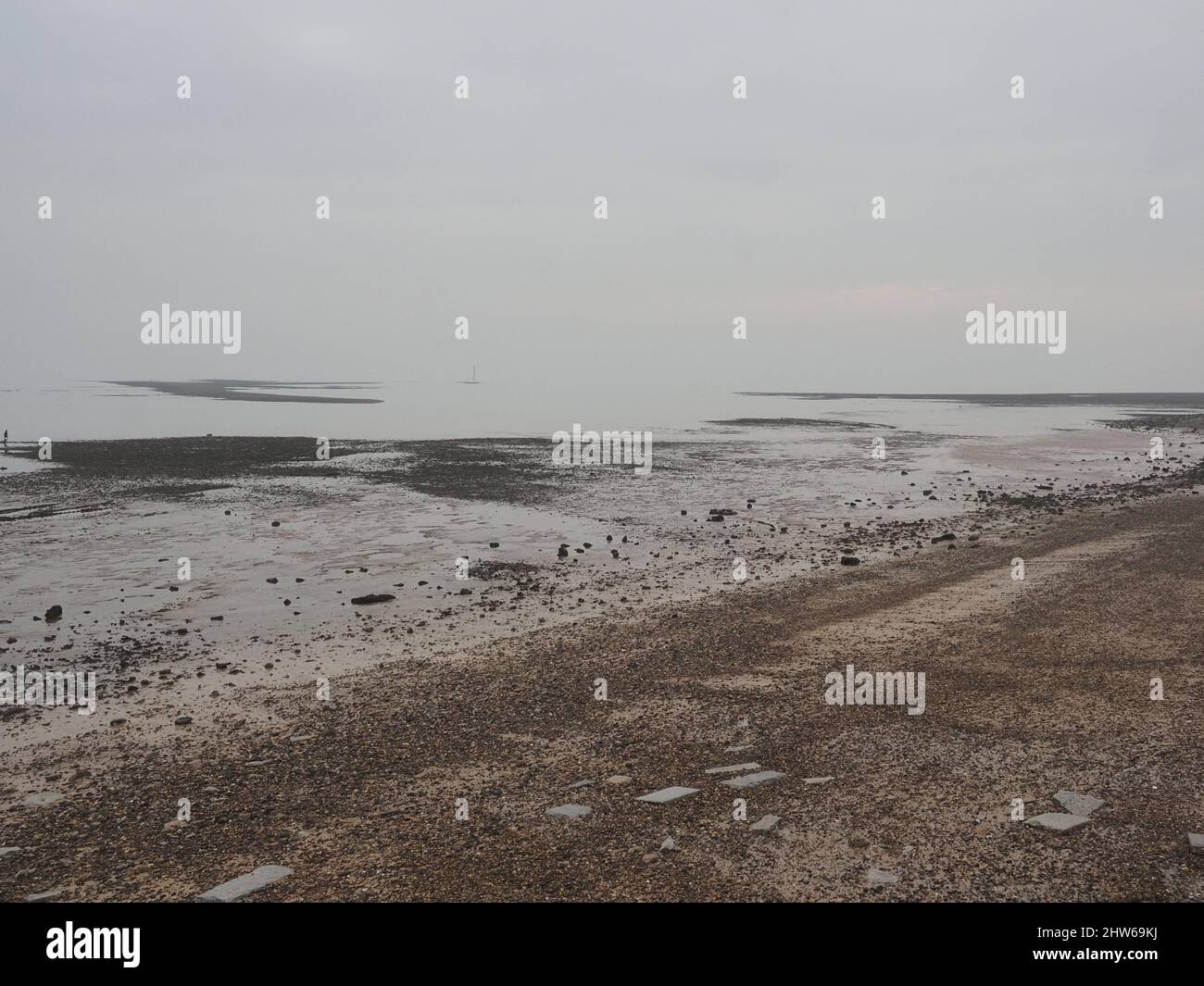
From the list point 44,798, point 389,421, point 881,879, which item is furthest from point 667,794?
point 389,421

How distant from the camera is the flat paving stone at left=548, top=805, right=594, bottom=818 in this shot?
27.1 feet

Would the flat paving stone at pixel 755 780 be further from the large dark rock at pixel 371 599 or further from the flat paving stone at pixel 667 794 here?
the large dark rock at pixel 371 599

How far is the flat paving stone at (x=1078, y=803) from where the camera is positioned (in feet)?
26.3

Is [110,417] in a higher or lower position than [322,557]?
higher

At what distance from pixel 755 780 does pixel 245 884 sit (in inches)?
190

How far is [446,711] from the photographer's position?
11375 mm

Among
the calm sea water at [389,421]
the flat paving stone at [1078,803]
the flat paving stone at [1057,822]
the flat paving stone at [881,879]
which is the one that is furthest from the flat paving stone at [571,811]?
the calm sea water at [389,421]

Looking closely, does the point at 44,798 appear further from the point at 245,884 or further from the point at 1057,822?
the point at 1057,822

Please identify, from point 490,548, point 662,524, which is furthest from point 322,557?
point 662,524

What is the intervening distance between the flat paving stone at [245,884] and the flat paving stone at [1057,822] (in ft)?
21.2

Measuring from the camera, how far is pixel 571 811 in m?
8.37

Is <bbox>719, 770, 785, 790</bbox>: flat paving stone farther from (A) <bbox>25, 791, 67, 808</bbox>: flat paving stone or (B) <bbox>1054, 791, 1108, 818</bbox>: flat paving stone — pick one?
(A) <bbox>25, 791, 67, 808</bbox>: flat paving stone
